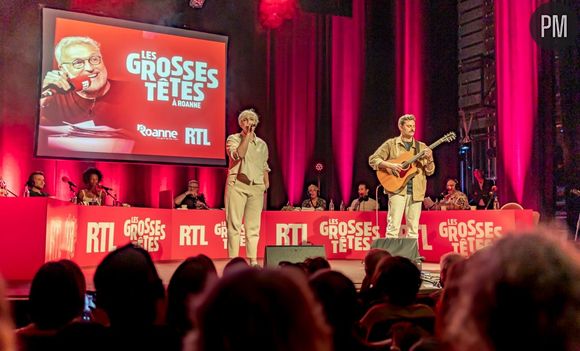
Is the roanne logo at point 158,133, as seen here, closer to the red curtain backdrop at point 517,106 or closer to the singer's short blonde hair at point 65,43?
the singer's short blonde hair at point 65,43

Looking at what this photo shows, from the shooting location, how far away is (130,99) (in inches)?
346

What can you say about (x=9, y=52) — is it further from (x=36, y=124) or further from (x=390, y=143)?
(x=390, y=143)

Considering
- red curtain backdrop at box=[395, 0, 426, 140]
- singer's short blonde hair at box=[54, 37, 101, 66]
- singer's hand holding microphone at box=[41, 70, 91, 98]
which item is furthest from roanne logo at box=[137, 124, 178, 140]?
red curtain backdrop at box=[395, 0, 426, 140]

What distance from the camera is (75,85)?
326 inches

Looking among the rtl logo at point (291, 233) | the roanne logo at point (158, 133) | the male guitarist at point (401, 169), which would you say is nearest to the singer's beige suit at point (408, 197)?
the male guitarist at point (401, 169)

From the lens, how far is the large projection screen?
8.09 meters

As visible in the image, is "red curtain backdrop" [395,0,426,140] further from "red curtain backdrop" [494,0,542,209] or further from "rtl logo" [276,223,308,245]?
"rtl logo" [276,223,308,245]

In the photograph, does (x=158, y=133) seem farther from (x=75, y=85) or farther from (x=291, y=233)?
(x=291, y=233)

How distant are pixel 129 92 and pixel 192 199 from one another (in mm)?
1945

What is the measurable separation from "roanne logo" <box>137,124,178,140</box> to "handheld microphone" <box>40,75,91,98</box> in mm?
967

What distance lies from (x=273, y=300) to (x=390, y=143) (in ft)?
20.8

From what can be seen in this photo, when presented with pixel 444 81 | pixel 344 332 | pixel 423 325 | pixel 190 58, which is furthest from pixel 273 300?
pixel 444 81

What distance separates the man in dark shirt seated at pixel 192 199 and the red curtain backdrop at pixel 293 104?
1962mm

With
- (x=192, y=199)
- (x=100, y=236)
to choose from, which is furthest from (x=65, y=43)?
(x=192, y=199)
